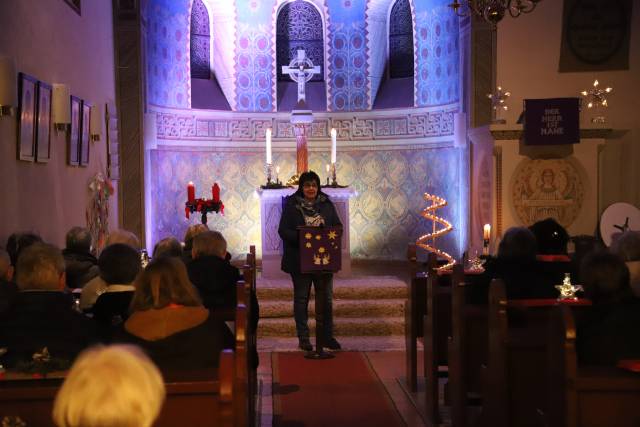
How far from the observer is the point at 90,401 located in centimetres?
168

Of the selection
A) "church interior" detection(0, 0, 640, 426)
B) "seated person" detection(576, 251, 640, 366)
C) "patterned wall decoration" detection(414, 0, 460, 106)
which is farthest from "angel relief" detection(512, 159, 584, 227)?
"seated person" detection(576, 251, 640, 366)

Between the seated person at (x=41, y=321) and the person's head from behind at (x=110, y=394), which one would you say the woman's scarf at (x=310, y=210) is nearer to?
the seated person at (x=41, y=321)

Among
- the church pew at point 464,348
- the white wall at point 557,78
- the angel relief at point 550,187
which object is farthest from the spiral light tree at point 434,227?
the church pew at point 464,348

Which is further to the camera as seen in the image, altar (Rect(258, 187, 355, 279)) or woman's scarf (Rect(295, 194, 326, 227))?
altar (Rect(258, 187, 355, 279))

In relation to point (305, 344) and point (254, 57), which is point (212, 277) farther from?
point (254, 57)

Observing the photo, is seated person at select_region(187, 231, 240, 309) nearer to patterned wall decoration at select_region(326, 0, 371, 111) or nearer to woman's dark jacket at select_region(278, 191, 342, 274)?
woman's dark jacket at select_region(278, 191, 342, 274)

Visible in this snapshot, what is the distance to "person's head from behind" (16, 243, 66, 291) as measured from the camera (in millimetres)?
3764

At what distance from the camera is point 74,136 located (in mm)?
8422

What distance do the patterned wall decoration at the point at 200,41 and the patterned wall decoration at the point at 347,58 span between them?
6.00ft

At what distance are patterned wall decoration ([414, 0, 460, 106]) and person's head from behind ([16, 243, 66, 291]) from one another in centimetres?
910

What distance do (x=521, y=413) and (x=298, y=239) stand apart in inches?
148

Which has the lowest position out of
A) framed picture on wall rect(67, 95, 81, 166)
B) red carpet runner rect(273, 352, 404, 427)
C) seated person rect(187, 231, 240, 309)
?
red carpet runner rect(273, 352, 404, 427)

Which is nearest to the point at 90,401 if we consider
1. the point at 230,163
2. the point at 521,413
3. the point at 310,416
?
the point at 521,413

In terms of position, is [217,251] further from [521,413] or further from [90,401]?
[90,401]
